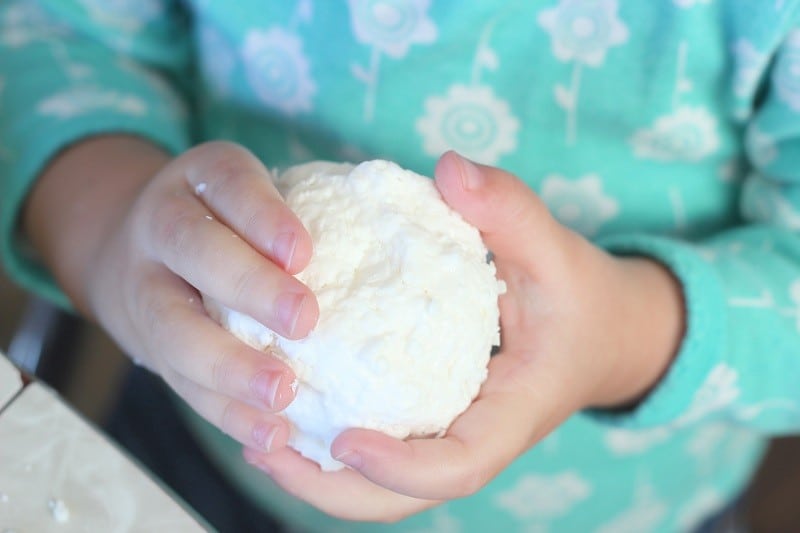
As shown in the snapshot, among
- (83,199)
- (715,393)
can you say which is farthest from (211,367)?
(715,393)

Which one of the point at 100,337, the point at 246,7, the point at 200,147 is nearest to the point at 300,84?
the point at 246,7

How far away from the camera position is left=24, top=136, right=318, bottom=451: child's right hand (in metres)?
0.37

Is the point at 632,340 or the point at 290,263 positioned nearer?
the point at 290,263

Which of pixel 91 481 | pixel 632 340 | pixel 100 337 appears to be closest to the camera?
pixel 91 481

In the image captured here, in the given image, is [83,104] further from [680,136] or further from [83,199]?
[680,136]

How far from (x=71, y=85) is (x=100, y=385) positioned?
2.02 feet

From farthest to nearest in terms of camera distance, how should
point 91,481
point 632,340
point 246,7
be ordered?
1. point 246,7
2. point 632,340
3. point 91,481

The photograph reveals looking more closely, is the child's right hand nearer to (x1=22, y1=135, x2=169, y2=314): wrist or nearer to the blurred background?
(x1=22, y1=135, x2=169, y2=314): wrist

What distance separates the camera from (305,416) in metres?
0.41

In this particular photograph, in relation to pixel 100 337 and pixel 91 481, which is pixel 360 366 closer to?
pixel 91 481

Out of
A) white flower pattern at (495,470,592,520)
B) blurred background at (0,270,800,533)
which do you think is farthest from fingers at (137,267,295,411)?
blurred background at (0,270,800,533)

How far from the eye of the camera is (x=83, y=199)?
60 centimetres

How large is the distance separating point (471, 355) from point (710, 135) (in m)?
0.34

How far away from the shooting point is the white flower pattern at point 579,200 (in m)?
0.64
